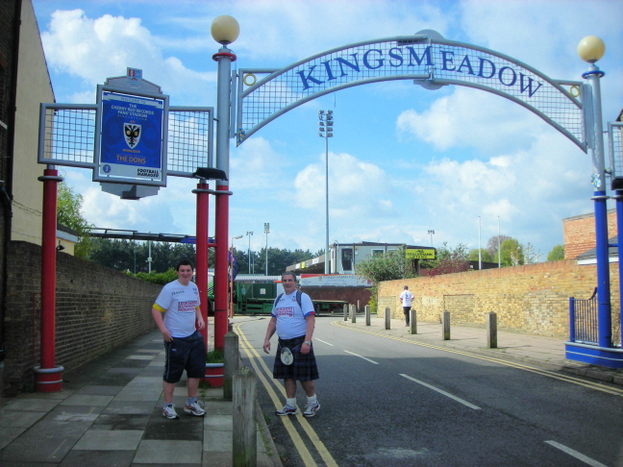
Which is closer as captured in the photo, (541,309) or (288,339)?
(288,339)

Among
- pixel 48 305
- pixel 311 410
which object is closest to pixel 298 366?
pixel 311 410

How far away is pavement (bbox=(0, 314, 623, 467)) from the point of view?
5180 mm

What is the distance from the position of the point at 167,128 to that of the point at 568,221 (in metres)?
23.1

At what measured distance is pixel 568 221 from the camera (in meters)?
27.0

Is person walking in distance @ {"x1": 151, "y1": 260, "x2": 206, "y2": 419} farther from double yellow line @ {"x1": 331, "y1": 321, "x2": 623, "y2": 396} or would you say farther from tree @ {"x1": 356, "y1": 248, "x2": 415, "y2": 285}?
tree @ {"x1": 356, "y1": 248, "x2": 415, "y2": 285}

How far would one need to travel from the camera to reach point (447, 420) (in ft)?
23.4

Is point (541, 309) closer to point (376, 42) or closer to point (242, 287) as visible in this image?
point (376, 42)

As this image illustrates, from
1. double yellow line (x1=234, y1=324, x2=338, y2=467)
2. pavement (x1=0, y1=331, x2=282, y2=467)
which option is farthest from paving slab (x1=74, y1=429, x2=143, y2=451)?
double yellow line (x1=234, y1=324, x2=338, y2=467)

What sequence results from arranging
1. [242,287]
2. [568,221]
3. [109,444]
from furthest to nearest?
[242,287]
[568,221]
[109,444]

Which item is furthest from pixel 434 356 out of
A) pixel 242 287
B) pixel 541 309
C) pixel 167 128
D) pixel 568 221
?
pixel 242 287

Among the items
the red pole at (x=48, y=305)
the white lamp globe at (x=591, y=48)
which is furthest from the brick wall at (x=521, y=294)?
the red pole at (x=48, y=305)

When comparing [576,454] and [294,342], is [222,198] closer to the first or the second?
[294,342]

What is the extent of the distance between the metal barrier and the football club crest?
30.5 ft

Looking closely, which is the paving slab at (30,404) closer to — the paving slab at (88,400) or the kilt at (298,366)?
the paving slab at (88,400)
